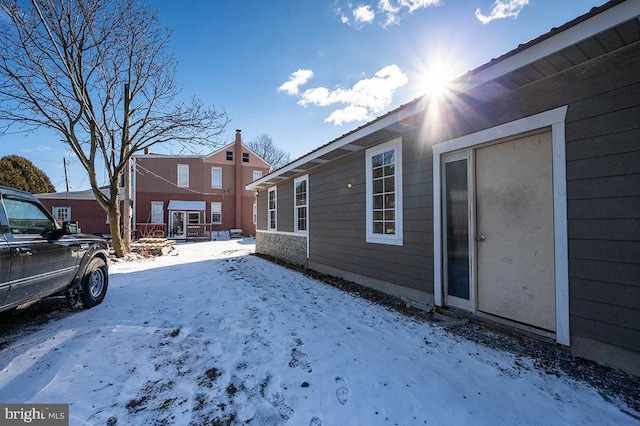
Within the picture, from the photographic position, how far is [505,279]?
10.6 feet

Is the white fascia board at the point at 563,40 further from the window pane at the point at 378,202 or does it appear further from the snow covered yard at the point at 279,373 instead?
the snow covered yard at the point at 279,373

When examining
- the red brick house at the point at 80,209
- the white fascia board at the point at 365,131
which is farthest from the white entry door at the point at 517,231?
the red brick house at the point at 80,209

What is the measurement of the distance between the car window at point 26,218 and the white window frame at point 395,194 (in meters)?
4.90

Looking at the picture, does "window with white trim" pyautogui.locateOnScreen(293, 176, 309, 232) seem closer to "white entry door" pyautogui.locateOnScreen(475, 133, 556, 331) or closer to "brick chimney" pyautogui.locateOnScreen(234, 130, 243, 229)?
"white entry door" pyautogui.locateOnScreen(475, 133, 556, 331)

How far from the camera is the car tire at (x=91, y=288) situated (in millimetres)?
4117

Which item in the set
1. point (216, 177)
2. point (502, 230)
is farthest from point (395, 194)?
point (216, 177)

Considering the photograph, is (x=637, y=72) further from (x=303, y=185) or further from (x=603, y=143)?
(x=303, y=185)

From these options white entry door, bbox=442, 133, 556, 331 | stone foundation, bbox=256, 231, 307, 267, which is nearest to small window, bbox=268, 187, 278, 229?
stone foundation, bbox=256, 231, 307, 267

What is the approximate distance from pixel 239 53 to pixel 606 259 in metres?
8.63

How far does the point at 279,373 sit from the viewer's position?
7.94 feet

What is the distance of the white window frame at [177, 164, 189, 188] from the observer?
70.6 feet

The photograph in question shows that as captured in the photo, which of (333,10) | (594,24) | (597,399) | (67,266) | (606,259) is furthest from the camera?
(333,10)

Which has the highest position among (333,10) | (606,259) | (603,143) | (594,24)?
(333,10)

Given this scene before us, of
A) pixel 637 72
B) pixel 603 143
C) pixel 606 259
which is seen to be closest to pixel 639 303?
pixel 606 259
